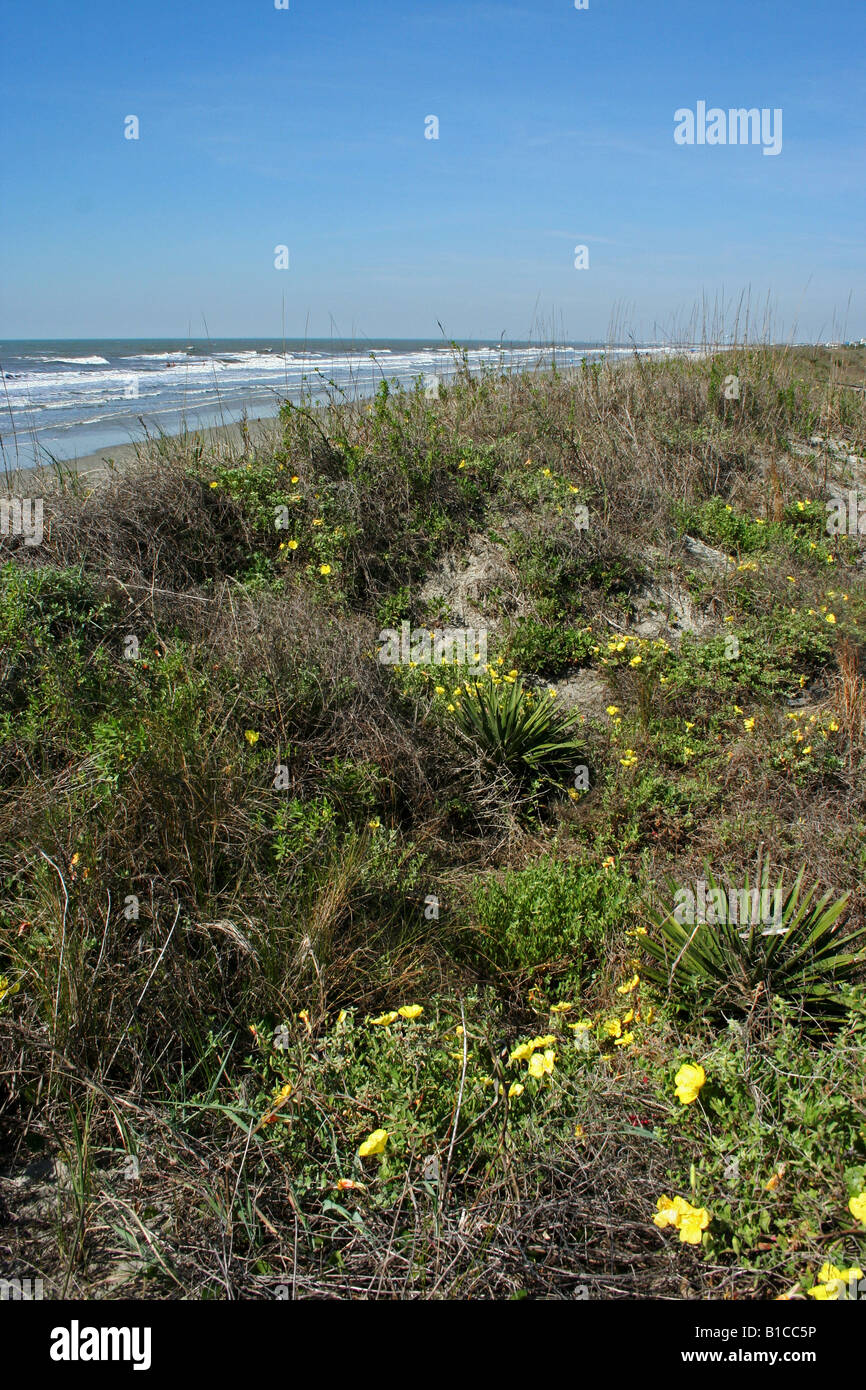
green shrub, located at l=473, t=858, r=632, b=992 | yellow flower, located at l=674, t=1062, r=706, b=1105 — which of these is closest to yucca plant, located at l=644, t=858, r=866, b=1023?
green shrub, located at l=473, t=858, r=632, b=992

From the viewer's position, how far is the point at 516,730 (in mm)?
4406

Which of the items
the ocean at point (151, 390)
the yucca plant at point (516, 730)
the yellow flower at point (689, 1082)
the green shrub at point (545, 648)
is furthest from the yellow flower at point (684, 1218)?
the ocean at point (151, 390)

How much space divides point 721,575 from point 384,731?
3.50 m

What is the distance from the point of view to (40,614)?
4254mm

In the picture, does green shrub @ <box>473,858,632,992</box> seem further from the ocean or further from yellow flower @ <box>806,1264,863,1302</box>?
the ocean

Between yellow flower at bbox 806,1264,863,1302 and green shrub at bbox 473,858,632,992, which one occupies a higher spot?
green shrub at bbox 473,858,632,992

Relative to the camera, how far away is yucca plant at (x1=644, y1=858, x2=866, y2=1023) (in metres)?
2.69

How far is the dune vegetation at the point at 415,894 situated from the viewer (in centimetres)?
205

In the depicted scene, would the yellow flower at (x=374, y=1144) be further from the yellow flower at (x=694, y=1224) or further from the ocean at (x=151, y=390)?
the ocean at (x=151, y=390)

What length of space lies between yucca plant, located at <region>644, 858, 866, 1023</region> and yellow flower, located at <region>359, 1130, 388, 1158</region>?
1108mm

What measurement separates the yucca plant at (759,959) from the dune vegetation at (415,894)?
2 cm

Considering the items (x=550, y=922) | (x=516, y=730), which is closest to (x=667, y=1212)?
(x=550, y=922)

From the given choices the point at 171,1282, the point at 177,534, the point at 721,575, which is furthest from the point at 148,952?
the point at 721,575
